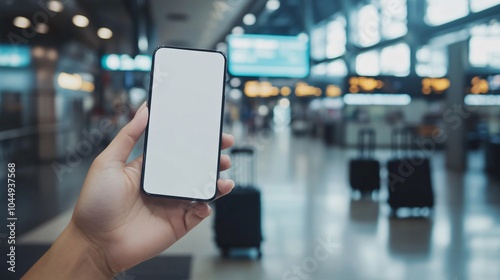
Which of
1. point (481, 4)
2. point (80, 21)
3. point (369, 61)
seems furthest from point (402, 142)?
point (80, 21)

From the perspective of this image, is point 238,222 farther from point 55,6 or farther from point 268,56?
point 55,6

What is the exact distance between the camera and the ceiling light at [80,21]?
39.4 ft

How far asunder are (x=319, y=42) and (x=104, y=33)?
13.8 metres

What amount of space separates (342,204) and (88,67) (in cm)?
925

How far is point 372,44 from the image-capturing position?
60.3ft

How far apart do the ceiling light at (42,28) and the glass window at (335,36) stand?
14421mm

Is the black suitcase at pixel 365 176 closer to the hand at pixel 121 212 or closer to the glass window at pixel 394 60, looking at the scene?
the hand at pixel 121 212

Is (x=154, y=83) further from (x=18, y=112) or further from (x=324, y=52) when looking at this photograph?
(x=324, y=52)

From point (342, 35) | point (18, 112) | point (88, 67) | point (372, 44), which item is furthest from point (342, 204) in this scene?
point (342, 35)

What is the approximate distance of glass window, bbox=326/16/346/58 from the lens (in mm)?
22698

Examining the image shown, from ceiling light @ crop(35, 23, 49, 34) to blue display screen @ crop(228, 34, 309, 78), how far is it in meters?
5.99

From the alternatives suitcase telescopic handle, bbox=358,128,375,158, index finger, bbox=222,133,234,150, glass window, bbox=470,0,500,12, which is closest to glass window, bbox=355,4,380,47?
suitcase telescopic handle, bbox=358,128,375,158

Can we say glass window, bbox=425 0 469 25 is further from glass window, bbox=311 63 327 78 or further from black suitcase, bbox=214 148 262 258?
glass window, bbox=311 63 327 78

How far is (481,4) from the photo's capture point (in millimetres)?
10305
